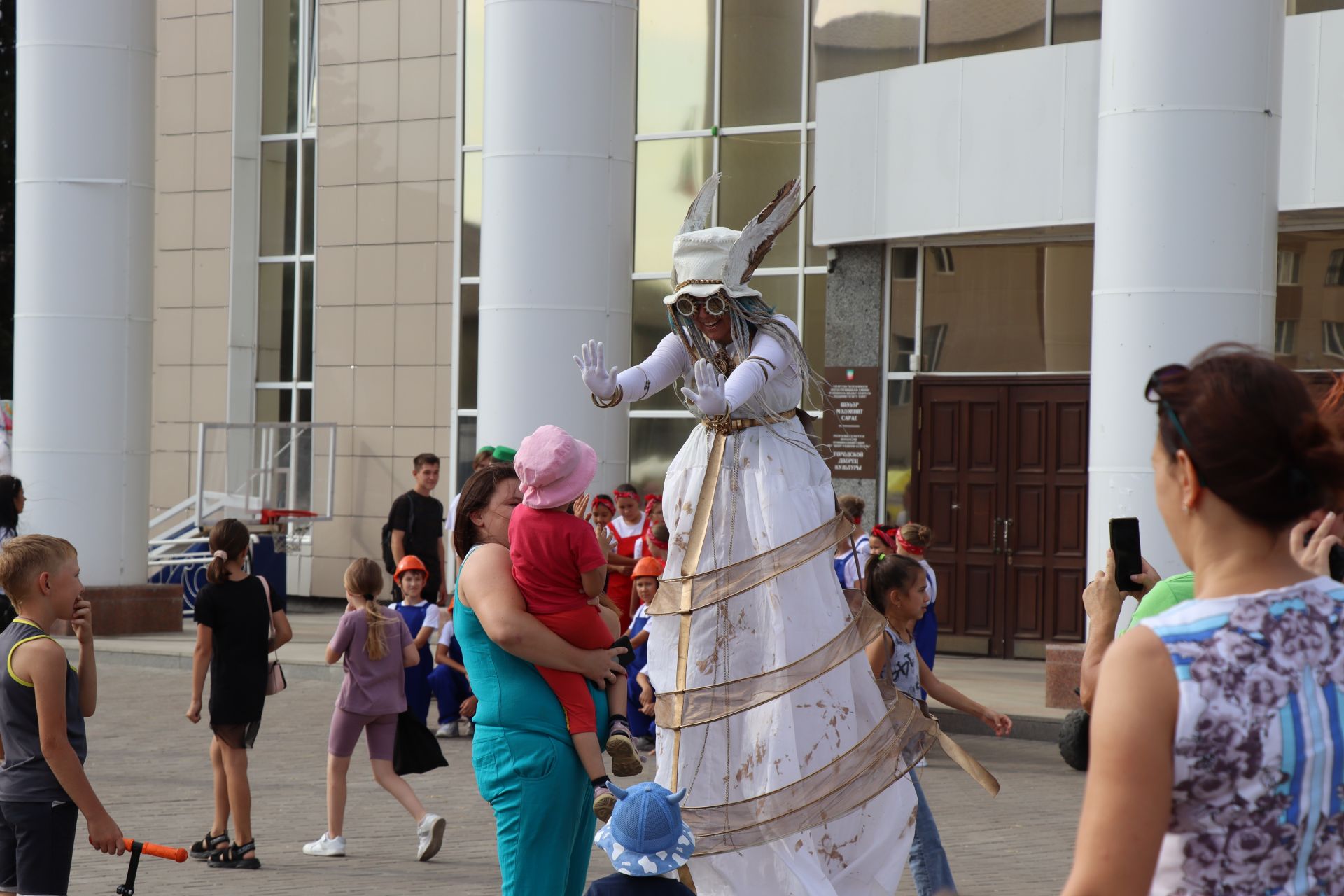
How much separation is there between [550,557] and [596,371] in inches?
50.2

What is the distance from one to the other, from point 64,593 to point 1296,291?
40.4 feet

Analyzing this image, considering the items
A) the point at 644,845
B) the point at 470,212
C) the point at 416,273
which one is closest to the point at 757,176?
the point at 470,212

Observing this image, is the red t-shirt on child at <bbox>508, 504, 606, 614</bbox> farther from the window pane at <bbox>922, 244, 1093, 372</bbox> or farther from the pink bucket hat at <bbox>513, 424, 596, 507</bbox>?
the window pane at <bbox>922, 244, 1093, 372</bbox>

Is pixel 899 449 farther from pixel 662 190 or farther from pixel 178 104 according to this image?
pixel 178 104

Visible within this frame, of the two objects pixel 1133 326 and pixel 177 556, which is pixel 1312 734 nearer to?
pixel 1133 326

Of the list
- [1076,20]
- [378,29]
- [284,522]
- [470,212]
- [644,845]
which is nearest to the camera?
[644,845]

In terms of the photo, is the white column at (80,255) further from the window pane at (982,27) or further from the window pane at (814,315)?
the window pane at (982,27)

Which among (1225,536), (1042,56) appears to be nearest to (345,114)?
(1042,56)

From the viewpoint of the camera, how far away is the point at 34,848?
4.75 m

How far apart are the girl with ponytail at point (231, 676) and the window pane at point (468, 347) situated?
12484mm

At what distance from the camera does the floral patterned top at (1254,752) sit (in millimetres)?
2121

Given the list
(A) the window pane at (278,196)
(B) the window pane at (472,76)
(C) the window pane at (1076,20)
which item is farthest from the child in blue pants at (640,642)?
(A) the window pane at (278,196)

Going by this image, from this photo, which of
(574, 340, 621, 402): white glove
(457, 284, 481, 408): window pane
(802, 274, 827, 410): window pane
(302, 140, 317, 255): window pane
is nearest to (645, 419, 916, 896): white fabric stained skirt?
(574, 340, 621, 402): white glove

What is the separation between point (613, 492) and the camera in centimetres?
1260
